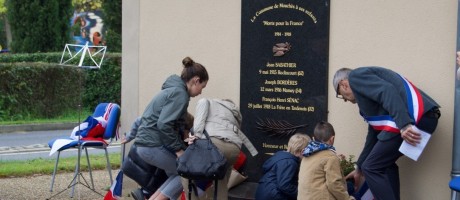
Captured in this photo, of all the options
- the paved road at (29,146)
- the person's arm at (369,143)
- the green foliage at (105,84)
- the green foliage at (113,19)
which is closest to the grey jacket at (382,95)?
the person's arm at (369,143)

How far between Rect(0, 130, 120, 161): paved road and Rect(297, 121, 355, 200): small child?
7988mm

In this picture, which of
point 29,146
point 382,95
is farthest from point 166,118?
point 29,146

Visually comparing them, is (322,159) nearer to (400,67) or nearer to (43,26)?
(400,67)

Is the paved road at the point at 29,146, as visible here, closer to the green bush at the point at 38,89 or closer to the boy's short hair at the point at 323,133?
the green bush at the point at 38,89

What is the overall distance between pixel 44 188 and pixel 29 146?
238 inches

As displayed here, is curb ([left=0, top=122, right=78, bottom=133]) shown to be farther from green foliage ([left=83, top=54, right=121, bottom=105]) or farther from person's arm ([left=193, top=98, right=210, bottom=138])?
person's arm ([left=193, top=98, right=210, bottom=138])

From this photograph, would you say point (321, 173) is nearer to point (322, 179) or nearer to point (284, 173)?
point (322, 179)

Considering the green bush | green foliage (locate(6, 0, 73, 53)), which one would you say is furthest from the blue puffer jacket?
green foliage (locate(6, 0, 73, 53))

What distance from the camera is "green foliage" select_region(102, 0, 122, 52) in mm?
26561

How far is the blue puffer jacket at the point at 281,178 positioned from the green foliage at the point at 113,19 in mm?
19752

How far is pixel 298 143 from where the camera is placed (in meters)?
7.26

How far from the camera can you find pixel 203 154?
7.00m

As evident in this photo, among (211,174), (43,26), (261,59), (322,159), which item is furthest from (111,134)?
(43,26)

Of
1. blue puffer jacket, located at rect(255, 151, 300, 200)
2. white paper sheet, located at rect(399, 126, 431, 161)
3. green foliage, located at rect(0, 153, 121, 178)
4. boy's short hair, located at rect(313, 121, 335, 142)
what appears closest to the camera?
white paper sheet, located at rect(399, 126, 431, 161)
